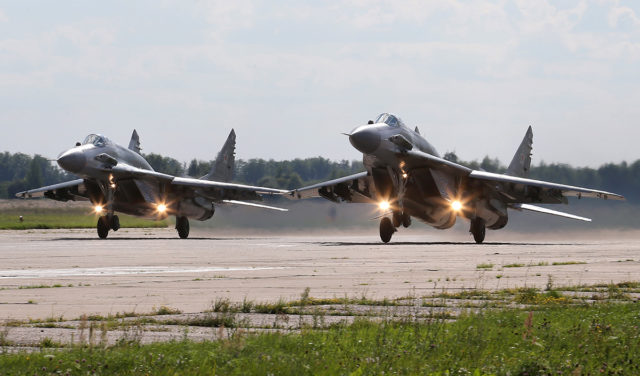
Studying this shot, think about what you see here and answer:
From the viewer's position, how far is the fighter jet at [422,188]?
31.7 m

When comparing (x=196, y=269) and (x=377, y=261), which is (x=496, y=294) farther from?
(x=377, y=261)

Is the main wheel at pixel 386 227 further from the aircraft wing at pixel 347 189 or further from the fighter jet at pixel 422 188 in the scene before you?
the aircraft wing at pixel 347 189

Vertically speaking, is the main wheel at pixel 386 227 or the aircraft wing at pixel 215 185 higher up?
the aircraft wing at pixel 215 185

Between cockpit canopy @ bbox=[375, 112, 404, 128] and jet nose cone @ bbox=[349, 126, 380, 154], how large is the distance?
1.34 m

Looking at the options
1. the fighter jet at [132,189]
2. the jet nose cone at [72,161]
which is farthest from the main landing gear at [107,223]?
the jet nose cone at [72,161]

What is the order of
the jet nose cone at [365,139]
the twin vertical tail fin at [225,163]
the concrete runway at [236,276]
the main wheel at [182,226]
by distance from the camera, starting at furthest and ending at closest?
the twin vertical tail fin at [225,163] < the main wheel at [182,226] < the jet nose cone at [365,139] < the concrete runway at [236,276]

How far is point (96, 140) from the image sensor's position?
38.0 metres

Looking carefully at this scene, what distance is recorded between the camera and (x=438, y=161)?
1309 inches

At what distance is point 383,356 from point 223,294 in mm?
6213

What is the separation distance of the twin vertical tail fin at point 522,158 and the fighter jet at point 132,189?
36.0ft

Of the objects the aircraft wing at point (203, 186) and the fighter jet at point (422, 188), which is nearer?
the fighter jet at point (422, 188)

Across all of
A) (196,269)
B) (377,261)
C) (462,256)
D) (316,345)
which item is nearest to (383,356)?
(316,345)

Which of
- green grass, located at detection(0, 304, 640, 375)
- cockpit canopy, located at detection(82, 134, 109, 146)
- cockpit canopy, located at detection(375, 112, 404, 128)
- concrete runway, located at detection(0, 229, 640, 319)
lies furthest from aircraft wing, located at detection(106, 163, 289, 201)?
green grass, located at detection(0, 304, 640, 375)

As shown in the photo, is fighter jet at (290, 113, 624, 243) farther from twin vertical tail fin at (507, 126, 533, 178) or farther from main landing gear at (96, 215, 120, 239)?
main landing gear at (96, 215, 120, 239)
